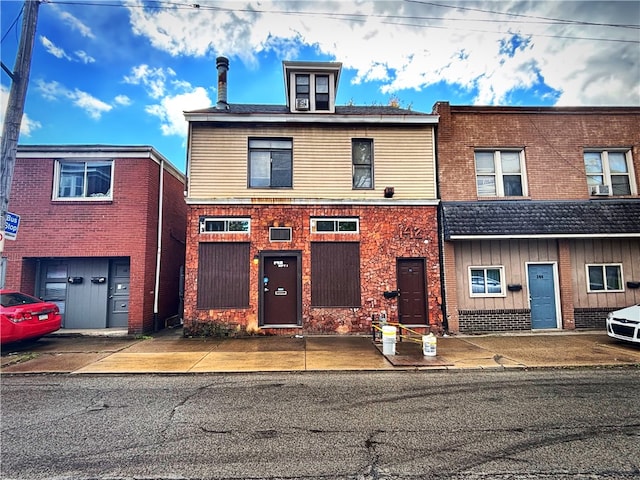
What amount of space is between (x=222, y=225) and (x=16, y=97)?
18.6 feet

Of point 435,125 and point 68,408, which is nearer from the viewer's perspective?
point 68,408

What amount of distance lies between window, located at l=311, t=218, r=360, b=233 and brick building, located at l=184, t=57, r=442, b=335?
0.11 feet

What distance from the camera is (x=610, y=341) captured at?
9648 millimetres

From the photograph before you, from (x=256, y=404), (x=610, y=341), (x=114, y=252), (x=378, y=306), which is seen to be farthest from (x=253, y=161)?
(x=610, y=341)

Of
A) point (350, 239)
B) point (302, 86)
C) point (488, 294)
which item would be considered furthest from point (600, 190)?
point (302, 86)

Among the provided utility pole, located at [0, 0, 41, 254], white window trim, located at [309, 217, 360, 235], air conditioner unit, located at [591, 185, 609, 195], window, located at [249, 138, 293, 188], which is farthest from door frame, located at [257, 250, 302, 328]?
air conditioner unit, located at [591, 185, 609, 195]

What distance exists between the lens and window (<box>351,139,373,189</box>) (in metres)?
11.7

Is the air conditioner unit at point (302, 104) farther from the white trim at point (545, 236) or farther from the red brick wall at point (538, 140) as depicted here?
the white trim at point (545, 236)

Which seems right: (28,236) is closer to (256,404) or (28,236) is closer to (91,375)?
(91,375)

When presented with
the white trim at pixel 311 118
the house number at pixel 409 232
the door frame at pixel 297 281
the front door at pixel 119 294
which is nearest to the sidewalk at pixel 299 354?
the door frame at pixel 297 281

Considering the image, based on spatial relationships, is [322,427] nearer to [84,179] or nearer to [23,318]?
[23,318]

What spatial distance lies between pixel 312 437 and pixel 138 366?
198 inches

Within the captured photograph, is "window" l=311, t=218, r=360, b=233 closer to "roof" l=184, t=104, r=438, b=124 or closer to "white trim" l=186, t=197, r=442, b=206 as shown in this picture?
"white trim" l=186, t=197, r=442, b=206

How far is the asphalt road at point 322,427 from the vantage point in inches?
139
